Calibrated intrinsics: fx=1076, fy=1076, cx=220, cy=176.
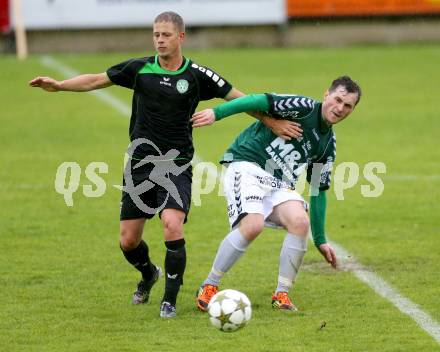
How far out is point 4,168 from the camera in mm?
14086

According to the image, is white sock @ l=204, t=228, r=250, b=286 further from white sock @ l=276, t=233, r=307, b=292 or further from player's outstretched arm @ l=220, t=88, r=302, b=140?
player's outstretched arm @ l=220, t=88, r=302, b=140

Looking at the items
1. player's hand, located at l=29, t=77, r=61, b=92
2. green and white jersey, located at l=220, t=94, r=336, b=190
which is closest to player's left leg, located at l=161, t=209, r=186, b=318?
green and white jersey, located at l=220, t=94, r=336, b=190

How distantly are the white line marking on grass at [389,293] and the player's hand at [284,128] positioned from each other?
1.43 meters

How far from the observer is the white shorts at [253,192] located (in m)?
7.63

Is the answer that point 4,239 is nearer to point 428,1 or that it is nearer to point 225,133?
point 225,133

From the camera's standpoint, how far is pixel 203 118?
23.9 ft

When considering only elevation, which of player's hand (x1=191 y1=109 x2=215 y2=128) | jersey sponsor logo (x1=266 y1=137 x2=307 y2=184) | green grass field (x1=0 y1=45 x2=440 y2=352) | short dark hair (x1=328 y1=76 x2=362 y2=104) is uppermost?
short dark hair (x1=328 y1=76 x2=362 y2=104)

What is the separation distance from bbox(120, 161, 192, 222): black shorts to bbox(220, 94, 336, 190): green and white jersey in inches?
20.3

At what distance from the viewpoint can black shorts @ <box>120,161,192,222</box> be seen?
752cm

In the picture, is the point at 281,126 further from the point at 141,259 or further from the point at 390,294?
the point at 390,294

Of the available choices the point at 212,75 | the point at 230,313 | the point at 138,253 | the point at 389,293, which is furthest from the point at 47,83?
the point at 389,293

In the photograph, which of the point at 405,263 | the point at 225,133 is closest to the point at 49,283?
the point at 405,263

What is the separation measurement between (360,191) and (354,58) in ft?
39.0

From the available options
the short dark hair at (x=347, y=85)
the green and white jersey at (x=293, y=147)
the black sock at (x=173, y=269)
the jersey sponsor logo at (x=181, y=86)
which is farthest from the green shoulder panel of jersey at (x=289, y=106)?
the black sock at (x=173, y=269)
